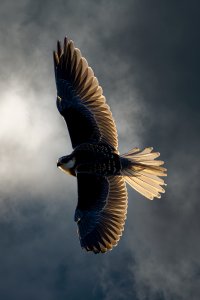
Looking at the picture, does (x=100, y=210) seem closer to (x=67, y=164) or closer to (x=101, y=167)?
(x=101, y=167)

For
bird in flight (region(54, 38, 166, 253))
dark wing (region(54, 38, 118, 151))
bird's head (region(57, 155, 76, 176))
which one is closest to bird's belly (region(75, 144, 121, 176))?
bird in flight (region(54, 38, 166, 253))

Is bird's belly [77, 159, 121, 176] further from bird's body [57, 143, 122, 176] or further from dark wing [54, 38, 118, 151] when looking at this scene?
dark wing [54, 38, 118, 151]

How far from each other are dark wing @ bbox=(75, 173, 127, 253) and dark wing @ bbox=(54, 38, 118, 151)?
43.7 inches

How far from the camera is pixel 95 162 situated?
1542 centimetres

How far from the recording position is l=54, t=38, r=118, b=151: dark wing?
53.7 feet

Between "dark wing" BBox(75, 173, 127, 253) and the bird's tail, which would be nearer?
"dark wing" BBox(75, 173, 127, 253)

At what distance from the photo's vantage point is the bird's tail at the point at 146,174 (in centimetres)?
1605

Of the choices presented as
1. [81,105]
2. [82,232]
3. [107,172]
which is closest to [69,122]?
[81,105]

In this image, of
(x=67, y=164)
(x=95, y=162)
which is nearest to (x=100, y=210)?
(x=95, y=162)

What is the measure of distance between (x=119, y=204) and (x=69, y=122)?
2.90 m

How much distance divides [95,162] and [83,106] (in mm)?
2103

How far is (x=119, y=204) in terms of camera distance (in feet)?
51.6

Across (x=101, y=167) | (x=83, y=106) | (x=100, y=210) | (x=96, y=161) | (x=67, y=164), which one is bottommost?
(x=100, y=210)

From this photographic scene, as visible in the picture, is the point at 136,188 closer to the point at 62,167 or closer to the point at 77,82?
the point at 62,167
